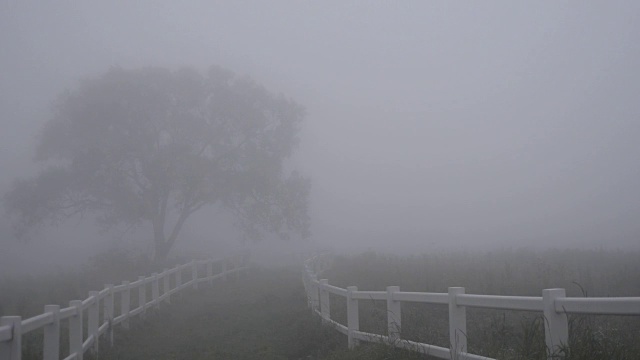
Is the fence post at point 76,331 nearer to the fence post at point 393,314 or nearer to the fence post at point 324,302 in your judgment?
the fence post at point 393,314

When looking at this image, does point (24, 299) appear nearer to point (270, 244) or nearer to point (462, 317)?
point (462, 317)

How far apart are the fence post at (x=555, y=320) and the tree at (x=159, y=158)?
2819 centimetres

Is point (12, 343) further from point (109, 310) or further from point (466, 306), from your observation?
point (109, 310)

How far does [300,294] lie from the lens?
69.1ft

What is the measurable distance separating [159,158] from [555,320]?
2862 cm

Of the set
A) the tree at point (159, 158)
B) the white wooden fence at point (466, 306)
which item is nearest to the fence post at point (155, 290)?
the white wooden fence at point (466, 306)

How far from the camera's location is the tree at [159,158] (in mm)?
33688

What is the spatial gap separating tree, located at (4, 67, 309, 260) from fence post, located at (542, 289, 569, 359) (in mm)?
28192

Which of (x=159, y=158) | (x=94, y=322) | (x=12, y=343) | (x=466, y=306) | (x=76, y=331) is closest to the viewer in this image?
(x=12, y=343)

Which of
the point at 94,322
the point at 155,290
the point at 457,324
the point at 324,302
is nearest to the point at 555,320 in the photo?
the point at 457,324

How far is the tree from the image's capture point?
3369 cm

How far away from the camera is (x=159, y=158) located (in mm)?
33562

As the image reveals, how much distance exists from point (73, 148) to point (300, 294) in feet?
57.6

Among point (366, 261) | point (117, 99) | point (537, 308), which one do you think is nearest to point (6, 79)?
point (117, 99)
